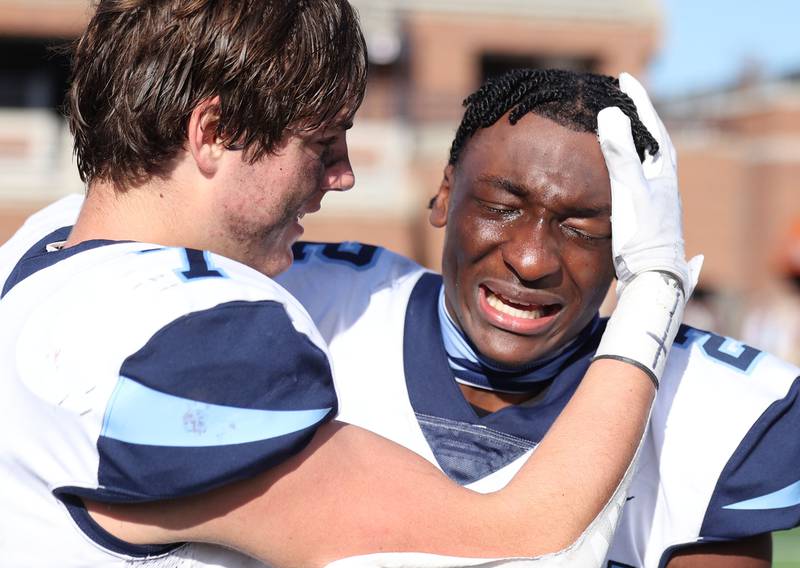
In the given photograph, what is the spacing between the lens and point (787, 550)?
4.93m

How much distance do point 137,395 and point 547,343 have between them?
981 mm

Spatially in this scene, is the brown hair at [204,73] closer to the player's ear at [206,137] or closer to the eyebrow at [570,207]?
the player's ear at [206,137]

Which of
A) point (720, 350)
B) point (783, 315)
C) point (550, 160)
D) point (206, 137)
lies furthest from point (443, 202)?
point (783, 315)

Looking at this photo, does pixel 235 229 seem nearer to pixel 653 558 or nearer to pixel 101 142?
pixel 101 142

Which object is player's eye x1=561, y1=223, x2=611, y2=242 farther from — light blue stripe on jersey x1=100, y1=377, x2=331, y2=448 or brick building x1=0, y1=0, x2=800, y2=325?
brick building x1=0, y1=0, x2=800, y2=325

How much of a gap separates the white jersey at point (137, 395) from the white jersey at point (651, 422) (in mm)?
580

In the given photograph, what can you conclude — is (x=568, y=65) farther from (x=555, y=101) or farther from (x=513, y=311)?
(x=513, y=311)

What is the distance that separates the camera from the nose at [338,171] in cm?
166

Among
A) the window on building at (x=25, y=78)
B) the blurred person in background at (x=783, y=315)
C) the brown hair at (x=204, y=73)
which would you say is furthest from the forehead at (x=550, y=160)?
the window on building at (x=25, y=78)

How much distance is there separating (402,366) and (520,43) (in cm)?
1492

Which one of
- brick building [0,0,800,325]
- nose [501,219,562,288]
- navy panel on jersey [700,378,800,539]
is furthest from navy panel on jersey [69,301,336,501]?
brick building [0,0,800,325]

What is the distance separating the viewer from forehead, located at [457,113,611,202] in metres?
1.95

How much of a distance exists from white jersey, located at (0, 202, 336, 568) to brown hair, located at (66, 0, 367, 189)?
223mm

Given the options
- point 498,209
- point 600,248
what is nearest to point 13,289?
point 498,209
